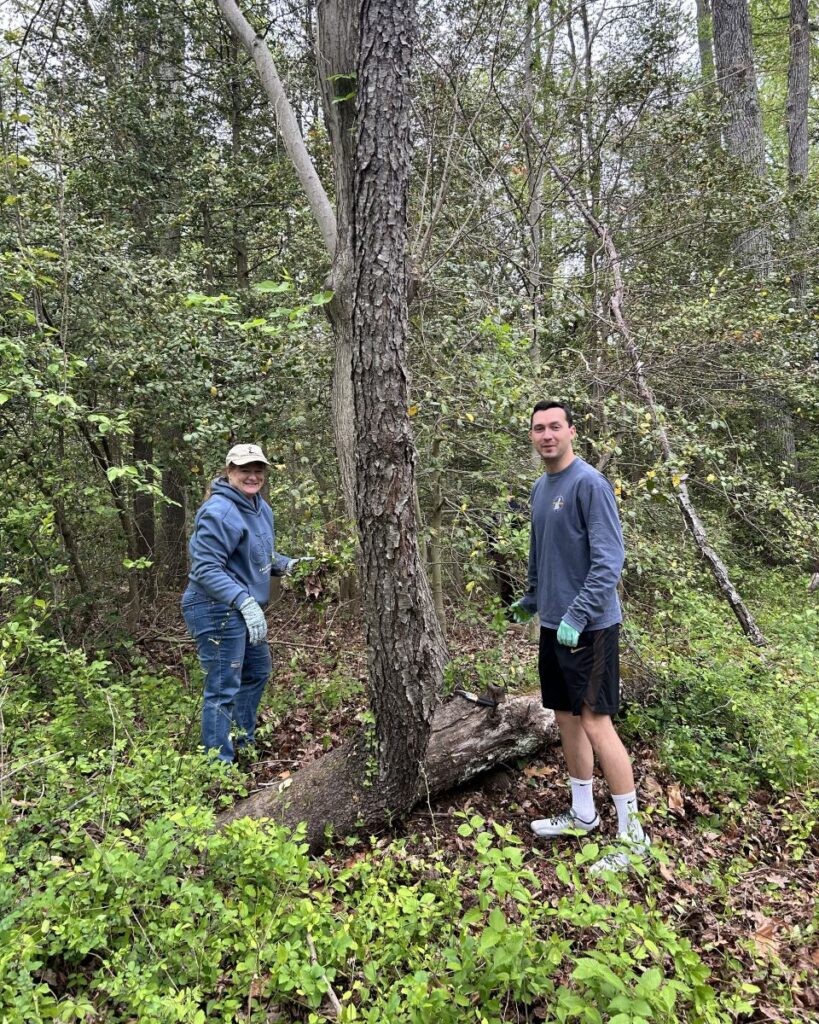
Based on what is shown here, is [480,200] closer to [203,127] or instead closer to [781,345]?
[781,345]

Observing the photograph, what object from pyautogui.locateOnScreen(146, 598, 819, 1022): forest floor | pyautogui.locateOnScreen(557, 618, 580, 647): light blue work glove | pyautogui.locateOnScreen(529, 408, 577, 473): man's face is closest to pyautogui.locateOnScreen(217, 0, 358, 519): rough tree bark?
pyautogui.locateOnScreen(529, 408, 577, 473): man's face

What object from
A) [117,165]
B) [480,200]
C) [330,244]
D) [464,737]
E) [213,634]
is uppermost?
[117,165]

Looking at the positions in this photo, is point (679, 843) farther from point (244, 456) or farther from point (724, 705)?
point (244, 456)

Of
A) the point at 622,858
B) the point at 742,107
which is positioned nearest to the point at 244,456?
the point at 622,858

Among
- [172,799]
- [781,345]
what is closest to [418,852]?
[172,799]

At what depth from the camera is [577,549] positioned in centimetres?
302

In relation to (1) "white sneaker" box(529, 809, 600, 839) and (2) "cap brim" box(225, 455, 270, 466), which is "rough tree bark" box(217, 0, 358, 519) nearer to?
(2) "cap brim" box(225, 455, 270, 466)

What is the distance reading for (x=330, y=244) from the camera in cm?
429

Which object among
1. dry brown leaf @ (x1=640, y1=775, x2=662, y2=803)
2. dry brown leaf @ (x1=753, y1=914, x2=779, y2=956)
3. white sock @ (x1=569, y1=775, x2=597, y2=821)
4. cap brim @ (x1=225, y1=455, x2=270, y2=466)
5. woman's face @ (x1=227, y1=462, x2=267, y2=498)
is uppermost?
cap brim @ (x1=225, y1=455, x2=270, y2=466)

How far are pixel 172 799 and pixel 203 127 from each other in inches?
314

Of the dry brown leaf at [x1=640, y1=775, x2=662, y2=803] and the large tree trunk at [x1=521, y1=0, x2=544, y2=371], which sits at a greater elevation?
the large tree trunk at [x1=521, y1=0, x2=544, y2=371]

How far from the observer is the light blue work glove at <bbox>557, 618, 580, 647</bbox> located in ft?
9.26

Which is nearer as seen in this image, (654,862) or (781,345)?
(654,862)

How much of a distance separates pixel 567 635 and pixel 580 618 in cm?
11
